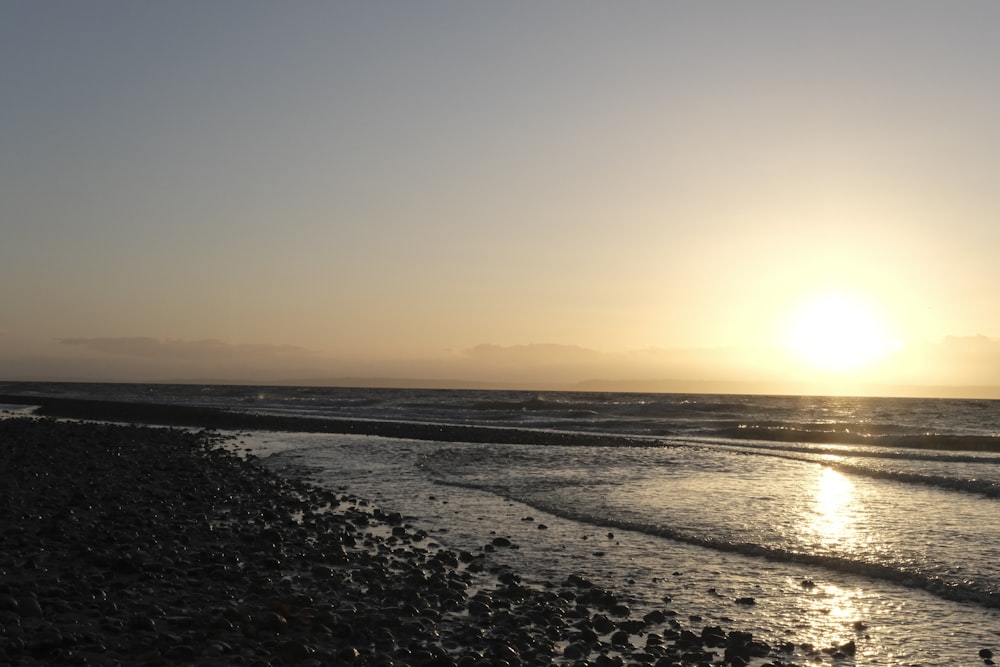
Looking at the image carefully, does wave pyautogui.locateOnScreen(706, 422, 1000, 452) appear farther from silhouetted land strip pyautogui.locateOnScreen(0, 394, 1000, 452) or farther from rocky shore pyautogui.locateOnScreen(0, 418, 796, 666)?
rocky shore pyautogui.locateOnScreen(0, 418, 796, 666)

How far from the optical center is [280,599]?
10469 millimetres

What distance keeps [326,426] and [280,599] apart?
131 feet

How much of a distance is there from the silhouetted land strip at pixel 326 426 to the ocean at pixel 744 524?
4.04 m

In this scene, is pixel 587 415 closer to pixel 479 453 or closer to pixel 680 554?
pixel 479 453

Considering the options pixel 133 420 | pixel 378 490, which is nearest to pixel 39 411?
pixel 133 420

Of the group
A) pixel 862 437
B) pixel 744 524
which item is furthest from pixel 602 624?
pixel 862 437

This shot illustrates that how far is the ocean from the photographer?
11.0 meters

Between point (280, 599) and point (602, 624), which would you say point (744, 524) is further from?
point (280, 599)

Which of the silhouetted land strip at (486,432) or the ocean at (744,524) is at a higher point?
the ocean at (744,524)

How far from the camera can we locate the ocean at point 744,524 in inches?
431

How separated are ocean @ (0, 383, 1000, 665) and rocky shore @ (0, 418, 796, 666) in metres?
0.91

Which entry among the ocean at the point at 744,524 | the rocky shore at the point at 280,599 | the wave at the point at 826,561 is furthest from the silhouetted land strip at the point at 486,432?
the rocky shore at the point at 280,599

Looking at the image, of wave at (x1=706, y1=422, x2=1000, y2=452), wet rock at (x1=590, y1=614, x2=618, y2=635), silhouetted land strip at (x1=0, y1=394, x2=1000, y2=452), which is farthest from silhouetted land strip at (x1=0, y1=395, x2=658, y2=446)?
wet rock at (x1=590, y1=614, x2=618, y2=635)

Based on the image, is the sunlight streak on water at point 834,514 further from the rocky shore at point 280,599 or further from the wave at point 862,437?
the wave at point 862,437
